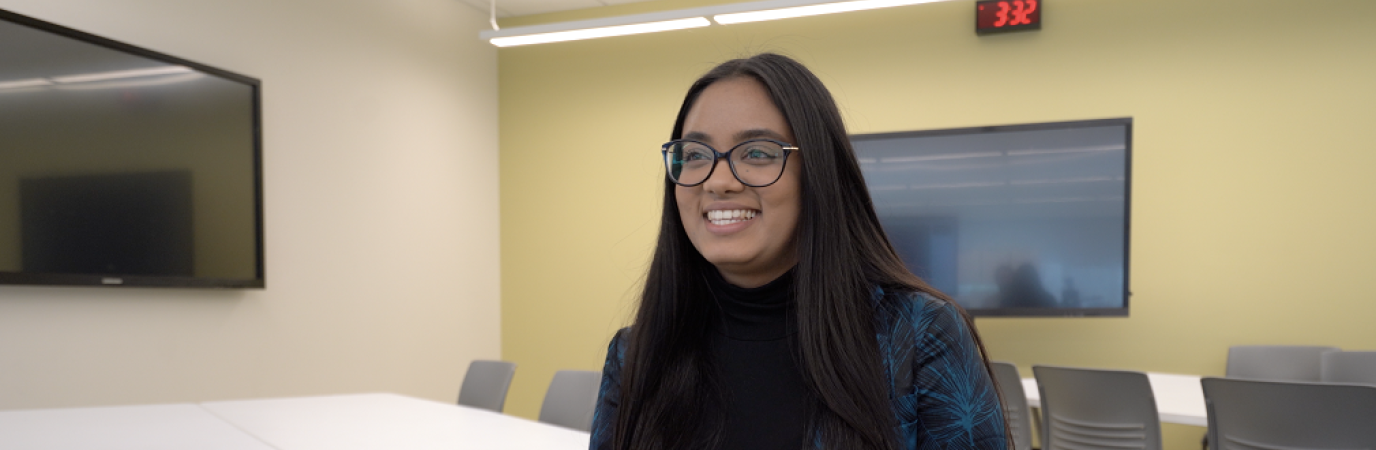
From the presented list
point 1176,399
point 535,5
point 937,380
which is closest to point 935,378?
point 937,380

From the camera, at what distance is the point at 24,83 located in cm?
357

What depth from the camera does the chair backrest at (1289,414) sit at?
103 inches

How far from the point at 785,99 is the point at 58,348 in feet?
12.6

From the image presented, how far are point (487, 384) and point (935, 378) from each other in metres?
3.50

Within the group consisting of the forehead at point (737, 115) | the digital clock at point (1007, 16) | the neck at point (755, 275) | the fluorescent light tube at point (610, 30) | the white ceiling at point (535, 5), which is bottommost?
the neck at point (755, 275)

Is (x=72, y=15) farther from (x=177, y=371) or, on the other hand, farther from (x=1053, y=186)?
(x=1053, y=186)

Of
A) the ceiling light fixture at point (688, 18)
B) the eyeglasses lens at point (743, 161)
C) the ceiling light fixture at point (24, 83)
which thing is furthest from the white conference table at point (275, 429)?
the ceiling light fixture at point (688, 18)

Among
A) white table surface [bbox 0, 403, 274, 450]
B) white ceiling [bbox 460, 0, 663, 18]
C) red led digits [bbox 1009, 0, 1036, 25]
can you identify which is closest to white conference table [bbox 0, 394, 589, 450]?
white table surface [bbox 0, 403, 274, 450]

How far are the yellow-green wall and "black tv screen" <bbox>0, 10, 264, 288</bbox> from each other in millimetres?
2555

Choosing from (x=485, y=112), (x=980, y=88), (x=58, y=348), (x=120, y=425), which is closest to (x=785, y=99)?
(x=120, y=425)

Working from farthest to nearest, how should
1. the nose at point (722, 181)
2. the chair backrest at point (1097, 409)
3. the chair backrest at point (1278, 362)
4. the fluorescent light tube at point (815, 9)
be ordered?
the chair backrest at point (1278, 362) → the fluorescent light tube at point (815, 9) → the chair backrest at point (1097, 409) → the nose at point (722, 181)

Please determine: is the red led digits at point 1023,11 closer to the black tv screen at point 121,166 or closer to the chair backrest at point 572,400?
the chair backrest at point 572,400

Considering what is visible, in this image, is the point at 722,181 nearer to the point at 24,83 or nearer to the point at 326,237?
the point at 24,83

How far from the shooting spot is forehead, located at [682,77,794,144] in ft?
3.73
